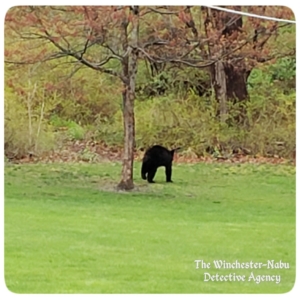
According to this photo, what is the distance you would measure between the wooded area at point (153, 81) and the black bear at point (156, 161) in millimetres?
20

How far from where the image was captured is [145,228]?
2354 millimetres

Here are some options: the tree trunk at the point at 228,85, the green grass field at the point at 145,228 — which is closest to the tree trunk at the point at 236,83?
the tree trunk at the point at 228,85

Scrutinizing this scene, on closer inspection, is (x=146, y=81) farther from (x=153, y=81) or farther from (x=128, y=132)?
(x=128, y=132)

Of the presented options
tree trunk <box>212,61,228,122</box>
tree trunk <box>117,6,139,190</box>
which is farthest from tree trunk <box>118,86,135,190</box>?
tree trunk <box>212,61,228,122</box>

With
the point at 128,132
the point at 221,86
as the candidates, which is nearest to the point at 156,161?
the point at 128,132

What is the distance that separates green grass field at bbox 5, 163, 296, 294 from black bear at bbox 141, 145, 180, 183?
0.02 m

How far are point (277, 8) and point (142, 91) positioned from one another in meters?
0.35

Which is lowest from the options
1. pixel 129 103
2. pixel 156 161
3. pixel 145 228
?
pixel 145 228

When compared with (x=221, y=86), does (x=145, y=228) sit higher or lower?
lower

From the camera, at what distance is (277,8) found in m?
2.37

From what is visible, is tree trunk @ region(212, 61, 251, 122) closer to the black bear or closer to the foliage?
the foliage

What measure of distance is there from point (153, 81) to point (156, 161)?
0.18m

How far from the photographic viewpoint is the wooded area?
2354mm
